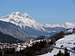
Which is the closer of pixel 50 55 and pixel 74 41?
pixel 50 55

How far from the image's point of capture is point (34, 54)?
131m

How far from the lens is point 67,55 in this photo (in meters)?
107

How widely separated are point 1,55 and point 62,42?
35821mm

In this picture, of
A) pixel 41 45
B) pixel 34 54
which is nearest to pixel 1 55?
pixel 41 45

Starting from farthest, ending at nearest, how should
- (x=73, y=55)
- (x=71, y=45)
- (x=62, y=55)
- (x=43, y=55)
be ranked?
(x=71, y=45)
(x=43, y=55)
(x=73, y=55)
(x=62, y=55)

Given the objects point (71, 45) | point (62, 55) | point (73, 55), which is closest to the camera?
point (62, 55)

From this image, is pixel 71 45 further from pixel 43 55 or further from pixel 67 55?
pixel 67 55

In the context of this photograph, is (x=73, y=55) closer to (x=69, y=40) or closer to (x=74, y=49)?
(x=74, y=49)

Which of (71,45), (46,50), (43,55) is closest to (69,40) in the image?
(71,45)

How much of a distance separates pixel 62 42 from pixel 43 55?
1400 inches

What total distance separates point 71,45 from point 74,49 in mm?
9597

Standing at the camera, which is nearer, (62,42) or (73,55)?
(73,55)

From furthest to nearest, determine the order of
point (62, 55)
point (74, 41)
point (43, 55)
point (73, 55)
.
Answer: point (74, 41), point (43, 55), point (73, 55), point (62, 55)

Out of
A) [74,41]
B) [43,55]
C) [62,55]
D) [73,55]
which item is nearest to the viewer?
[62,55]
